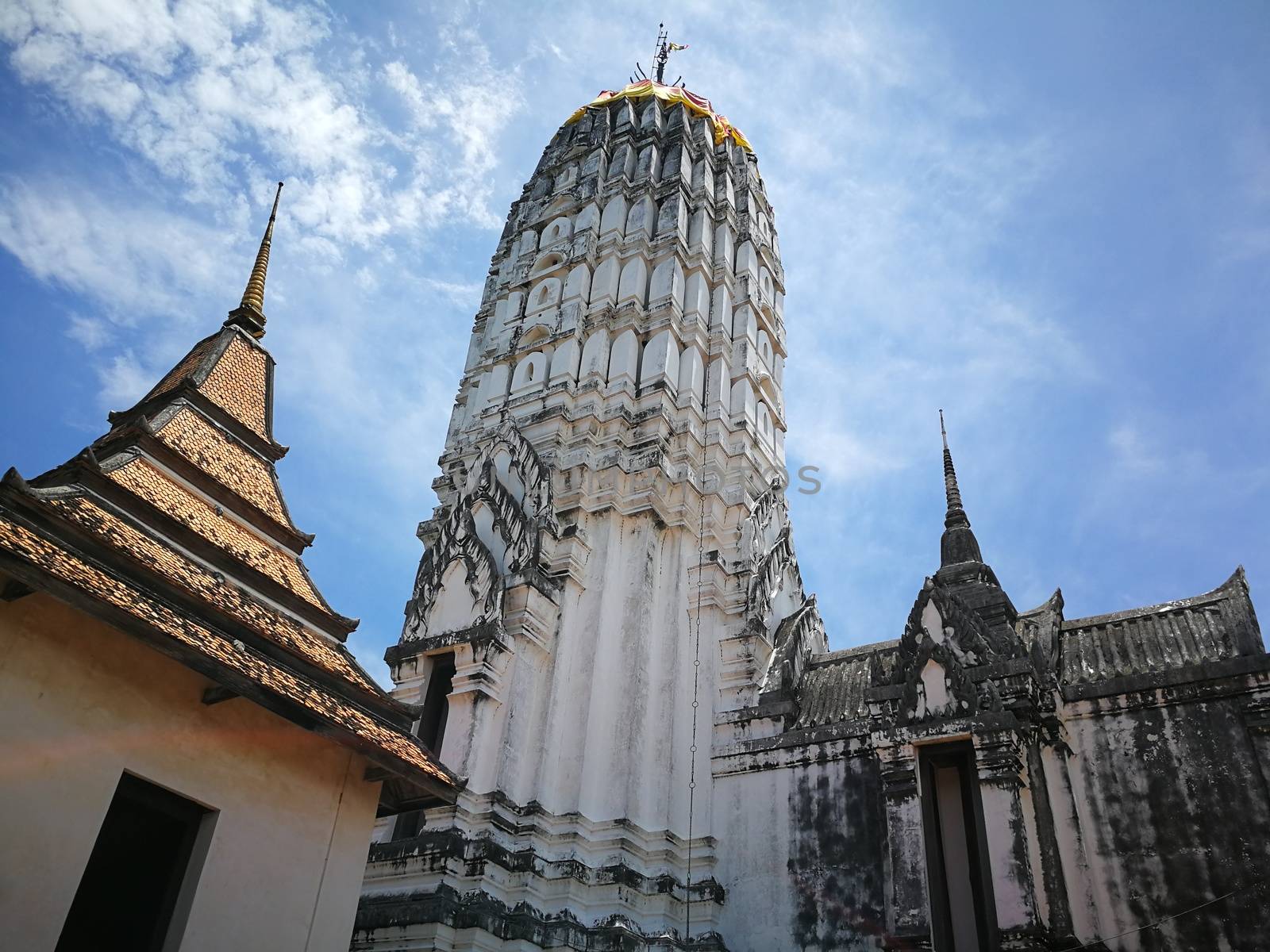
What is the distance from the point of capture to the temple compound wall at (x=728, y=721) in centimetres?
1172

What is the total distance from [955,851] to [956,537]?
630cm

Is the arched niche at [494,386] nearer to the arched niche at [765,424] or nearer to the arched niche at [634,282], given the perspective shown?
the arched niche at [634,282]

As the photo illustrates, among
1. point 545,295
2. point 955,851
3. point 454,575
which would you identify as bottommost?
point 955,851

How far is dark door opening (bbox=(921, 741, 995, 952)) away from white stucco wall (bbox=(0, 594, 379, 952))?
649 cm

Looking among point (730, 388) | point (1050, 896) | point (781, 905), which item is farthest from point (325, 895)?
point (730, 388)

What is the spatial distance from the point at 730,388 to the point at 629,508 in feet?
16.7

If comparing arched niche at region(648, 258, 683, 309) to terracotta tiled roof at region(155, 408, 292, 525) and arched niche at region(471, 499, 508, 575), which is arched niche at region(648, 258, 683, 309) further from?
terracotta tiled roof at region(155, 408, 292, 525)

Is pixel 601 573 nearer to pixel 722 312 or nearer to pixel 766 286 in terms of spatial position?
pixel 722 312

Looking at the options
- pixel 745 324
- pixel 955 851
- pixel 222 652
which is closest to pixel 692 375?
pixel 745 324

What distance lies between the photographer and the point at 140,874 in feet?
27.3

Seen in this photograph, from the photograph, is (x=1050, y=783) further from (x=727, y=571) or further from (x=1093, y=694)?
(x=727, y=571)

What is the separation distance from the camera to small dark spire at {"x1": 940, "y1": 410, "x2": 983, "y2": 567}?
55.6 ft

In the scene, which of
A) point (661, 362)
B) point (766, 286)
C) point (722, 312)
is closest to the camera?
point (661, 362)

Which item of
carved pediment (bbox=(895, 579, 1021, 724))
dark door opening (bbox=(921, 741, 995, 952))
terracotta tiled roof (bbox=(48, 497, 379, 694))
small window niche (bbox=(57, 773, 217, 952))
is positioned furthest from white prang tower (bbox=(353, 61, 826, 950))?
small window niche (bbox=(57, 773, 217, 952))
